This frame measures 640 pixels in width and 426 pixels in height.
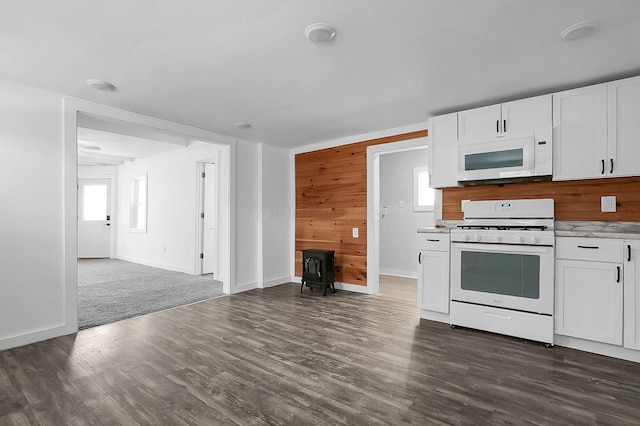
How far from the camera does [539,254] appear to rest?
111 inches

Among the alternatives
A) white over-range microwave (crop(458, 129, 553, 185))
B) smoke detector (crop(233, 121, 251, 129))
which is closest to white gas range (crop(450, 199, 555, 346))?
white over-range microwave (crop(458, 129, 553, 185))

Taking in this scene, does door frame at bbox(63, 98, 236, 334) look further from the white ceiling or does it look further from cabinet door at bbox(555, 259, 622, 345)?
cabinet door at bbox(555, 259, 622, 345)

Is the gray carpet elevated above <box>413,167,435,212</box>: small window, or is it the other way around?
<box>413,167,435,212</box>: small window

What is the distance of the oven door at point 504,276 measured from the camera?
2.81m

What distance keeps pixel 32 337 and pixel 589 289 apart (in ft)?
15.8

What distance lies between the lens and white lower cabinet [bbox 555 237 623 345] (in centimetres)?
255

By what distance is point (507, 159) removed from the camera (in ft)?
10.3

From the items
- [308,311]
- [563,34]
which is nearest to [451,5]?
[563,34]

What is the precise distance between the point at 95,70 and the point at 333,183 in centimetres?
324

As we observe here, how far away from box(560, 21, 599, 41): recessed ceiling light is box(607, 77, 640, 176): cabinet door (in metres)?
0.97

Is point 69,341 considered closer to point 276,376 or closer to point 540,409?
point 276,376

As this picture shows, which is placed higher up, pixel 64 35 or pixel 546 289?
pixel 64 35

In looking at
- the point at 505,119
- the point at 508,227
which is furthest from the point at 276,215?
the point at 505,119

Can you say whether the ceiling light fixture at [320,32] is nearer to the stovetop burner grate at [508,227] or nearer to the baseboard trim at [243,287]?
the stovetop burner grate at [508,227]
